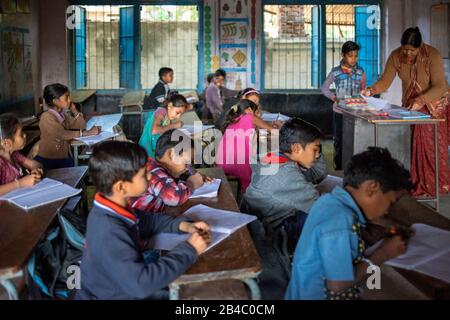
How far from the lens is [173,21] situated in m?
8.66

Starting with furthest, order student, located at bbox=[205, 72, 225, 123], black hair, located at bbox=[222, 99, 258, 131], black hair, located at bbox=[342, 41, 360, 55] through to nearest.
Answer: student, located at bbox=[205, 72, 225, 123] → black hair, located at bbox=[342, 41, 360, 55] → black hair, located at bbox=[222, 99, 258, 131]

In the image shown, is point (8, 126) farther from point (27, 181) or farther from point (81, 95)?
point (81, 95)

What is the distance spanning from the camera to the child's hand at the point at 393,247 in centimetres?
169

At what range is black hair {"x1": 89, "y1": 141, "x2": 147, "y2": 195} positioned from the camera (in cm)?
181

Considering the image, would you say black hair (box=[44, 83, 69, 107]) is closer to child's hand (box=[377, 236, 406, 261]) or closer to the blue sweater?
the blue sweater

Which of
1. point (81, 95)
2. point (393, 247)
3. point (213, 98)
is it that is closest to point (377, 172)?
point (393, 247)

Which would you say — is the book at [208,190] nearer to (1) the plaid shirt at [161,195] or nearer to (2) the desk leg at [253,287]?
(1) the plaid shirt at [161,195]

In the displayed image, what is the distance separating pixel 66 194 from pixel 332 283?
1.38 meters

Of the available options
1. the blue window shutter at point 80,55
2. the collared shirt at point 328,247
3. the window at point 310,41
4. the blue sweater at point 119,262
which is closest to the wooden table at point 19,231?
the blue sweater at point 119,262

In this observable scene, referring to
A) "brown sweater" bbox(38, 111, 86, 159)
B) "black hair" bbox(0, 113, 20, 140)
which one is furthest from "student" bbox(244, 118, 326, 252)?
"brown sweater" bbox(38, 111, 86, 159)

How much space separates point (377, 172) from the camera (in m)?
1.79

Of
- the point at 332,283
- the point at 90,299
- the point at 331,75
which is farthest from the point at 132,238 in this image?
the point at 331,75

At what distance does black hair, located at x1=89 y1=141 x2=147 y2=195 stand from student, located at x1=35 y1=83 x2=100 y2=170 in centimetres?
255
